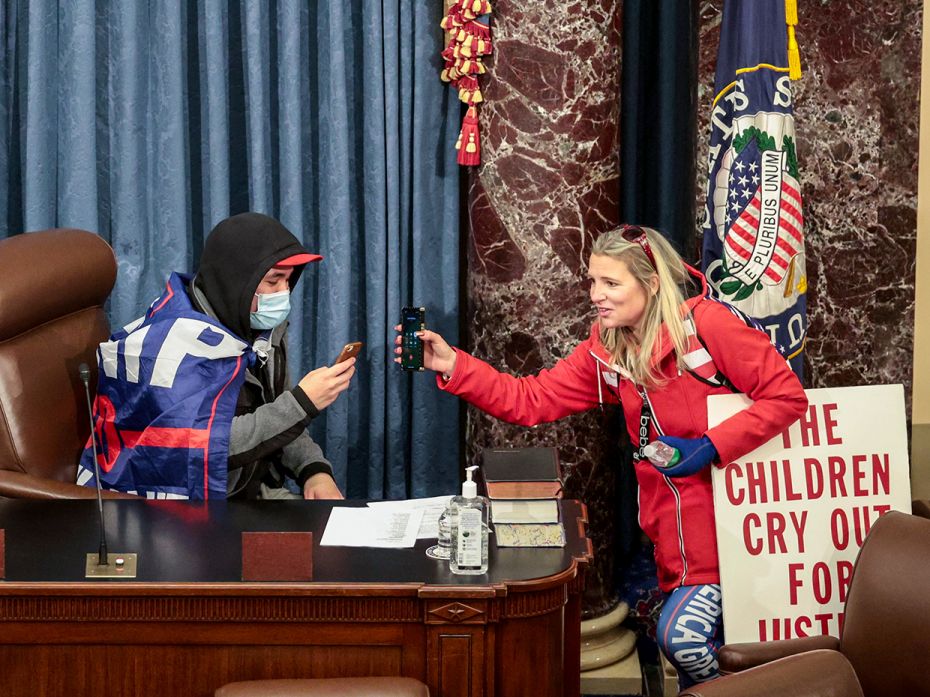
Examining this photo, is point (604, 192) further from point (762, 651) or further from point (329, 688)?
point (329, 688)

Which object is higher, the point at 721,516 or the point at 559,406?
the point at 559,406

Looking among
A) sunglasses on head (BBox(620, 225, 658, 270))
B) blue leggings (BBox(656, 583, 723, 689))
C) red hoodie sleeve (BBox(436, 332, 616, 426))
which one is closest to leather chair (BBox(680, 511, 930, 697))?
blue leggings (BBox(656, 583, 723, 689))

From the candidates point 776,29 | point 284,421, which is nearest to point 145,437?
point 284,421

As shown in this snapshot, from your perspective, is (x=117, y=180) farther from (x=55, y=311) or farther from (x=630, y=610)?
(x=630, y=610)

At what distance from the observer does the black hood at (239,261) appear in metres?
2.86

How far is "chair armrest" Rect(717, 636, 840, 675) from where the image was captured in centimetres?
225

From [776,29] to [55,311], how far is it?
7.09ft

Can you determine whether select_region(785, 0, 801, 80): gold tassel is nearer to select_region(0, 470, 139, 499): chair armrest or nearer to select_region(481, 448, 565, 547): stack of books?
select_region(481, 448, 565, 547): stack of books

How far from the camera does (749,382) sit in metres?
2.68

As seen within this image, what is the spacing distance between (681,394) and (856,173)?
1356 millimetres

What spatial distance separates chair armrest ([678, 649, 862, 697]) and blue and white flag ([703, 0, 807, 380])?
1.43 metres

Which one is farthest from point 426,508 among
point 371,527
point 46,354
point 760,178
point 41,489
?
point 760,178

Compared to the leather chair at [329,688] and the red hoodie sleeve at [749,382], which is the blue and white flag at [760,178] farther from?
the leather chair at [329,688]

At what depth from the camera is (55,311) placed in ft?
10.00
